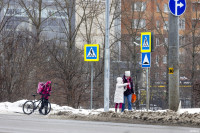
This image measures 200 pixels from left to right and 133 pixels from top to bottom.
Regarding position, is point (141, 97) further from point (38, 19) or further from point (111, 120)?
point (111, 120)

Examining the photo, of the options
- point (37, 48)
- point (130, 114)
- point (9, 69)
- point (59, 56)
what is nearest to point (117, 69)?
point (59, 56)

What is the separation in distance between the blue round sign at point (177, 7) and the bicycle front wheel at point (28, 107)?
6.25m

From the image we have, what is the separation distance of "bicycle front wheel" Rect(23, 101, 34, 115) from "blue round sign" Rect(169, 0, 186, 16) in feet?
20.5

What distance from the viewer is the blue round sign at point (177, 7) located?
16.1 m

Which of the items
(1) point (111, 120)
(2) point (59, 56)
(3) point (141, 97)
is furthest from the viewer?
(3) point (141, 97)

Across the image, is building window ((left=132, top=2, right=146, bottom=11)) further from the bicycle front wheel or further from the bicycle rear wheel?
the bicycle front wheel

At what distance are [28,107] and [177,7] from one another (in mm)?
6590

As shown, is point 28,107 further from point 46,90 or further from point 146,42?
point 146,42

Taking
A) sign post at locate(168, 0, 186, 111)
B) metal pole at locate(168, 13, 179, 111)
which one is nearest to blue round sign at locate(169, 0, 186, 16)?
sign post at locate(168, 0, 186, 111)

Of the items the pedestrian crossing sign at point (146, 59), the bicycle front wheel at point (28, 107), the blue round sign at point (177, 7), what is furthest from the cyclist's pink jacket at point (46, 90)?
the blue round sign at point (177, 7)

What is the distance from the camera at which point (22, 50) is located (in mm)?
26719

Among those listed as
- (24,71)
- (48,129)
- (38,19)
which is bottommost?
(48,129)

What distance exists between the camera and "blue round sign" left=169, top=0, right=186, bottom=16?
1611 centimetres

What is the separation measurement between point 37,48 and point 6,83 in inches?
144
